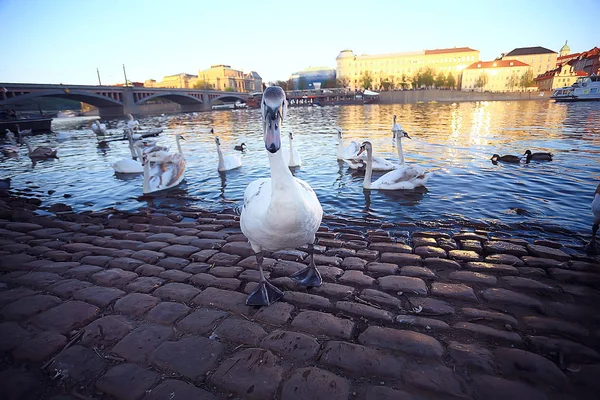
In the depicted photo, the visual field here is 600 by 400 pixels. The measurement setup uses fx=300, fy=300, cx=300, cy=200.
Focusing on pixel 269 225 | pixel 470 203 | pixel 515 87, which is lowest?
pixel 470 203

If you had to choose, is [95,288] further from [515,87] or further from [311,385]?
[515,87]

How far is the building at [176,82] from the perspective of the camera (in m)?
148

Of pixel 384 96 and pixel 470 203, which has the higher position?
pixel 384 96

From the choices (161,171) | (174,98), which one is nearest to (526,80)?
(174,98)

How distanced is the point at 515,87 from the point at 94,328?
424 feet

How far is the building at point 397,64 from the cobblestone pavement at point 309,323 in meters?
128

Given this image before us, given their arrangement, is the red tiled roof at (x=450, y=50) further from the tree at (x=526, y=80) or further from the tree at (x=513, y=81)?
the tree at (x=526, y=80)

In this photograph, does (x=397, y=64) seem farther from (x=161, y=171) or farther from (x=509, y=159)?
(x=161, y=171)

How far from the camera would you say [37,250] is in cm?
472

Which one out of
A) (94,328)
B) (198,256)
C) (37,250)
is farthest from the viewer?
(37,250)

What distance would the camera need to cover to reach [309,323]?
283 cm

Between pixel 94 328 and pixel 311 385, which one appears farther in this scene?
pixel 94 328

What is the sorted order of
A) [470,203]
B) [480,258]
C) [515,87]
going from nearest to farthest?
1. [480,258]
2. [470,203]
3. [515,87]

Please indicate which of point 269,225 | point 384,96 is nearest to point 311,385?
point 269,225
